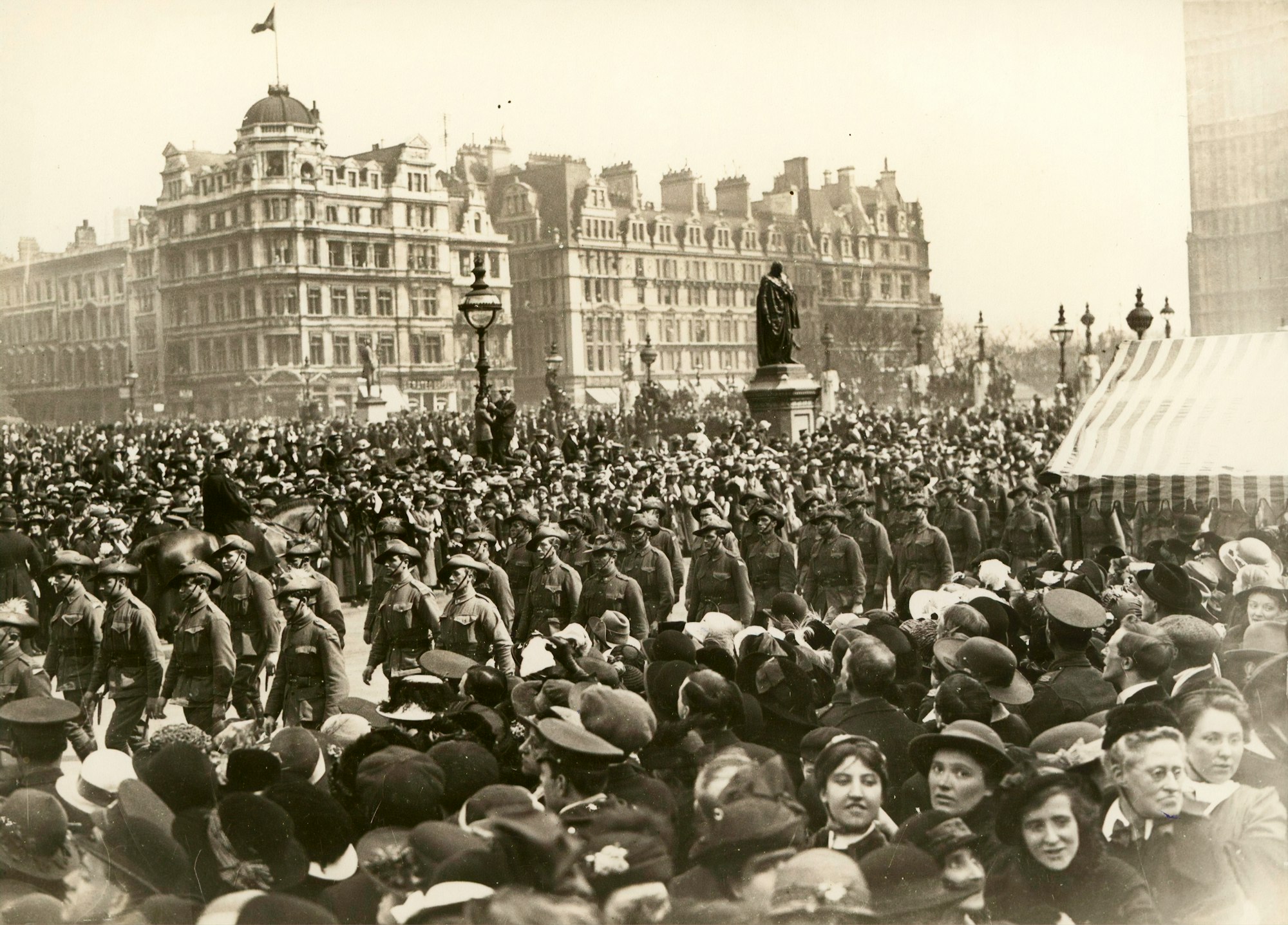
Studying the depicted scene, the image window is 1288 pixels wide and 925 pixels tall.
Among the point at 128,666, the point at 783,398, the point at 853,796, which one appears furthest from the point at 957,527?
the point at 783,398

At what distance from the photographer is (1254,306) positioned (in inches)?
1319

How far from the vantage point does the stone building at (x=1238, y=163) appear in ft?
64.0

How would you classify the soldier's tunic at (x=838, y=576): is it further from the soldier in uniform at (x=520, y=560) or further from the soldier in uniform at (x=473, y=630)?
the soldier in uniform at (x=473, y=630)

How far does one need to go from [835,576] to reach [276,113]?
118 ft

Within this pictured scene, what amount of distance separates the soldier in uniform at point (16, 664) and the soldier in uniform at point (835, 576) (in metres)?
7.03

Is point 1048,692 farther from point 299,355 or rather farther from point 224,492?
point 299,355

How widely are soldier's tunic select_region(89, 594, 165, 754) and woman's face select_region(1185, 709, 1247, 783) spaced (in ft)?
21.9

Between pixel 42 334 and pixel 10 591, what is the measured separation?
29.7 m

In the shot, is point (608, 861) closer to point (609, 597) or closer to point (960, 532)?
point (609, 597)

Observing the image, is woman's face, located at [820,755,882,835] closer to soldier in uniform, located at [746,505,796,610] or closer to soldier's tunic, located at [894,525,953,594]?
soldier in uniform, located at [746,505,796,610]

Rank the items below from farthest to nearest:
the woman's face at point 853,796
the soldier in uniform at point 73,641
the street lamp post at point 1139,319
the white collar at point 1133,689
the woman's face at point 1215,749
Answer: the street lamp post at point 1139,319
the soldier in uniform at point 73,641
the white collar at point 1133,689
the woman's face at point 1215,749
the woman's face at point 853,796

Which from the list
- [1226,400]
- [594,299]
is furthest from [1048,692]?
[594,299]

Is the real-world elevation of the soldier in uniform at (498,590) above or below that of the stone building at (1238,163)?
below

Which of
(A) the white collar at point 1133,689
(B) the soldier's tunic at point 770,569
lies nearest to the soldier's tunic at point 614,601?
(B) the soldier's tunic at point 770,569
